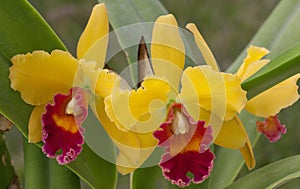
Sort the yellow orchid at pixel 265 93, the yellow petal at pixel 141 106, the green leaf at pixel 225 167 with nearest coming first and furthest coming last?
the yellow petal at pixel 141 106, the yellow orchid at pixel 265 93, the green leaf at pixel 225 167

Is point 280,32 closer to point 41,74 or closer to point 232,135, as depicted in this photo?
point 232,135

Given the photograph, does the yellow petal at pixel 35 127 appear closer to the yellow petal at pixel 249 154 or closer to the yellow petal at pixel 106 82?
the yellow petal at pixel 106 82

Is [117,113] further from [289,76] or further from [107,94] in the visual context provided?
[289,76]

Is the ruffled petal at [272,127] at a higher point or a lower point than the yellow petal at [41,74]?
lower

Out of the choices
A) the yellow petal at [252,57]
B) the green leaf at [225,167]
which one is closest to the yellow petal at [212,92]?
the yellow petal at [252,57]

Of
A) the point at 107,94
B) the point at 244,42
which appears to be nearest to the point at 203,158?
the point at 107,94

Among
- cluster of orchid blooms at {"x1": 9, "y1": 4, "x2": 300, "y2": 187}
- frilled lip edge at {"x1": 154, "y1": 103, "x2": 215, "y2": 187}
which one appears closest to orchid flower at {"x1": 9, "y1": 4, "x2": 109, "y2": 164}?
cluster of orchid blooms at {"x1": 9, "y1": 4, "x2": 300, "y2": 187}
